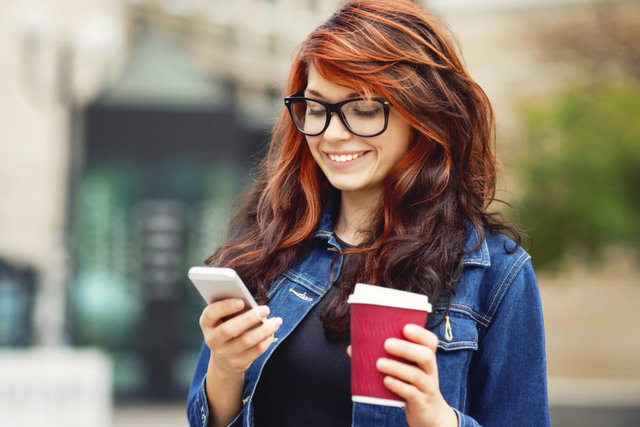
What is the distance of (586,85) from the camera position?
42.8 ft

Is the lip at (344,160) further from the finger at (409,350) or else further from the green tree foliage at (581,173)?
the green tree foliage at (581,173)

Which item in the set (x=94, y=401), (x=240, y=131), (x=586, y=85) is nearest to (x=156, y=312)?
(x=240, y=131)

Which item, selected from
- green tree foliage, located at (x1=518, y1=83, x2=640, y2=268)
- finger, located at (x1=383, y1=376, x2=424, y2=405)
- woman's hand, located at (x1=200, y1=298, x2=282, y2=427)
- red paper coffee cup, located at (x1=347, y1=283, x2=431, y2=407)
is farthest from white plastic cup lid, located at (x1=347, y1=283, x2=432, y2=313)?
green tree foliage, located at (x1=518, y1=83, x2=640, y2=268)

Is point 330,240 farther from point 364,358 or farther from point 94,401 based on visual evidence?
point 94,401

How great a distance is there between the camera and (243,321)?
1.54 metres

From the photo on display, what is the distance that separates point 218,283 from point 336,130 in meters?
0.50

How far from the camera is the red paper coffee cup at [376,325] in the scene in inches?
54.5

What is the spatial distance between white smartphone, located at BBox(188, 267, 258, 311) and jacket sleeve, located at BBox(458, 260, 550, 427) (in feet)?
1.77

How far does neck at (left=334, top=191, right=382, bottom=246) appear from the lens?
1.95 metres

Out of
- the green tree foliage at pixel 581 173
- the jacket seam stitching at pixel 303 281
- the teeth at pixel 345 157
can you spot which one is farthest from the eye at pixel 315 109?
the green tree foliage at pixel 581 173

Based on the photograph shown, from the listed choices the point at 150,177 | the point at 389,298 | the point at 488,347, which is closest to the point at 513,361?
the point at 488,347

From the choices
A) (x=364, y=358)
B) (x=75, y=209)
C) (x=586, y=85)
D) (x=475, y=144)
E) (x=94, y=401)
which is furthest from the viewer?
(x=586, y=85)

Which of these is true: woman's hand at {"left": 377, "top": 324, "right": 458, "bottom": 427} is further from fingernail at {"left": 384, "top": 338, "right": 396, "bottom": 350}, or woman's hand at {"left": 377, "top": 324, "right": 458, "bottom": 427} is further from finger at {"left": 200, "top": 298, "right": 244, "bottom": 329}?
finger at {"left": 200, "top": 298, "right": 244, "bottom": 329}

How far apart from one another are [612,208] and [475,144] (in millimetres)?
9819
